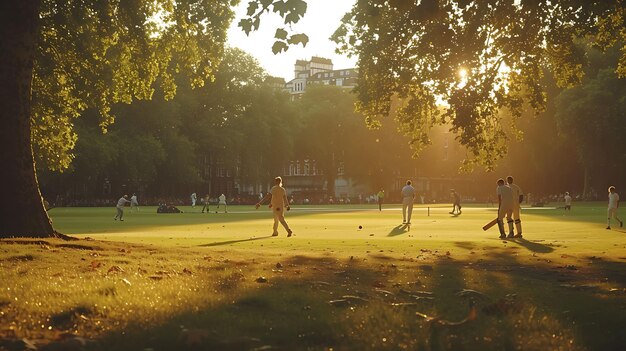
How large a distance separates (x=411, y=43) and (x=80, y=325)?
18.9 m

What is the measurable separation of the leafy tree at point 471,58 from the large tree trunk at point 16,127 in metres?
8.18

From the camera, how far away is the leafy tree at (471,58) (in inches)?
779

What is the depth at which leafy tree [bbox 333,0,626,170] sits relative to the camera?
1980 centimetres

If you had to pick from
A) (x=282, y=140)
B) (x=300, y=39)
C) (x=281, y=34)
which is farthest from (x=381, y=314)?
(x=282, y=140)

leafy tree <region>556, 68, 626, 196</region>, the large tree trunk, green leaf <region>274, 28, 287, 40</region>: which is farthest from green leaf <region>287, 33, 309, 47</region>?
leafy tree <region>556, 68, 626, 196</region>

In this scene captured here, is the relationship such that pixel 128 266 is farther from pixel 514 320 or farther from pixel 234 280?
pixel 514 320

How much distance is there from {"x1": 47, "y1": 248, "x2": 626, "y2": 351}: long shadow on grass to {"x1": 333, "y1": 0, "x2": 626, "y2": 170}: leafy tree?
356 inches

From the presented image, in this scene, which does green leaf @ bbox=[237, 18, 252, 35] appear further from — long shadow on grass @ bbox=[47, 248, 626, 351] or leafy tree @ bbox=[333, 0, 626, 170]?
leafy tree @ bbox=[333, 0, 626, 170]

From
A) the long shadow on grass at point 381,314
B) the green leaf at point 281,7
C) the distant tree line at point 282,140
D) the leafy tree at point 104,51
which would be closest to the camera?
the long shadow on grass at point 381,314

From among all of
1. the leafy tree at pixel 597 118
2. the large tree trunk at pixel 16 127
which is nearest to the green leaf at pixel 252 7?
the large tree trunk at pixel 16 127

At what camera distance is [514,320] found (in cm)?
755

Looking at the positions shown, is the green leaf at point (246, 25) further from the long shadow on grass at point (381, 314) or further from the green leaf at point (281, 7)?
the long shadow on grass at point (381, 314)

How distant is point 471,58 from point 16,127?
12444 mm

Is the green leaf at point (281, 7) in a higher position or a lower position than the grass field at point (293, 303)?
higher
